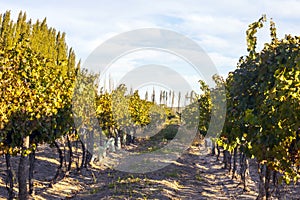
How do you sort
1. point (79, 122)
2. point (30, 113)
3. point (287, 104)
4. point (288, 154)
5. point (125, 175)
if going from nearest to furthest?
1. point (287, 104)
2. point (288, 154)
3. point (30, 113)
4. point (79, 122)
5. point (125, 175)

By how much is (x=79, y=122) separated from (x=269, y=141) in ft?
41.0

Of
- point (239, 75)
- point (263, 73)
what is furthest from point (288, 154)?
point (239, 75)

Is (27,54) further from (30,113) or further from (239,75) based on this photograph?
(239,75)

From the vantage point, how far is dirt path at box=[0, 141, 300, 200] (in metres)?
15.4

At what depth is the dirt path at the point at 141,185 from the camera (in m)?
15.4

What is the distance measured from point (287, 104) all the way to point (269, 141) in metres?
1.07

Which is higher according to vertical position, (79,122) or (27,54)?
(27,54)

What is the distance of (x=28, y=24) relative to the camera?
173ft

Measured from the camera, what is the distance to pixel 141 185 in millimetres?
17156

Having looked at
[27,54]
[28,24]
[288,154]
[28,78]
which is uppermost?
[28,24]

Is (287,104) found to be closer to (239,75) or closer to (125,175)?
(239,75)

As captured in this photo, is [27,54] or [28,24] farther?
[28,24]

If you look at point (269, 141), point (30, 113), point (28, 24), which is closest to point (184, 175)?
point (30, 113)

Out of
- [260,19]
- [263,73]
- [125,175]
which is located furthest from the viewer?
[125,175]
